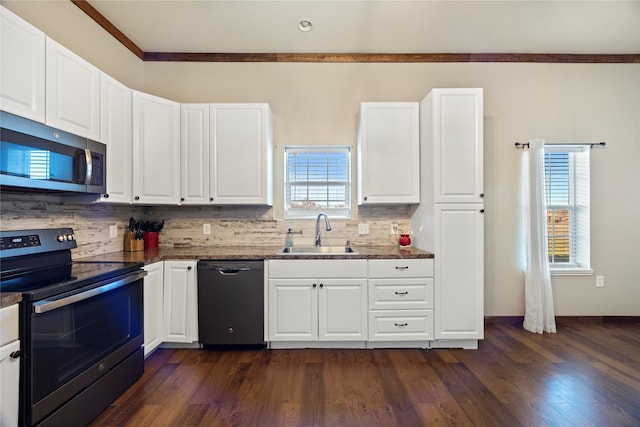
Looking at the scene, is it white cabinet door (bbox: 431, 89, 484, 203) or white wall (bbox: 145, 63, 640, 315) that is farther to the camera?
white wall (bbox: 145, 63, 640, 315)

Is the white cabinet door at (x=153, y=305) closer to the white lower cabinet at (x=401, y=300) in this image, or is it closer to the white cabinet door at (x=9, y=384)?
the white cabinet door at (x=9, y=384)

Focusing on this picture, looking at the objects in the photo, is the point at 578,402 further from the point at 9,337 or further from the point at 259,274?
the point at 9,337

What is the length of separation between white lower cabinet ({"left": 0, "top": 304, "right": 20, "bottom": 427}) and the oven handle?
87mm

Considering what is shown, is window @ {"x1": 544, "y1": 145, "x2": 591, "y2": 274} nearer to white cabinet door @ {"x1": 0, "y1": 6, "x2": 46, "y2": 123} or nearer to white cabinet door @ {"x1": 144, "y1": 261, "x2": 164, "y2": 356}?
white cabinet door @ {"x1": 144, "y1": 261, "x2": 164, "y2": 356}

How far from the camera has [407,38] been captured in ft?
9.92

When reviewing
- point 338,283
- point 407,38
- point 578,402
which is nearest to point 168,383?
point 338,283

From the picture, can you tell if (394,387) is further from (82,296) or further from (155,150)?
(155,150)

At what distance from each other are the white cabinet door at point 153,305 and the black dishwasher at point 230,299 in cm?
32

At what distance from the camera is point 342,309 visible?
268 centimetres

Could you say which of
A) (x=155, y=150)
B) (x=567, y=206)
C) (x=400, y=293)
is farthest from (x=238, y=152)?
(x=567, y=206)

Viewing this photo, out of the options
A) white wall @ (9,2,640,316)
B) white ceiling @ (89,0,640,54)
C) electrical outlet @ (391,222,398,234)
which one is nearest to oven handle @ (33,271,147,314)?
white wall @ (9,2,640,316)

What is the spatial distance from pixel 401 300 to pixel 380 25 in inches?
98.9

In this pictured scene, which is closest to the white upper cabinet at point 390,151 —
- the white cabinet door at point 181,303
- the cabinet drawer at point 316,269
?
the cabinet drawer at point 316,269

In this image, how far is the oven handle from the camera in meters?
1.44
